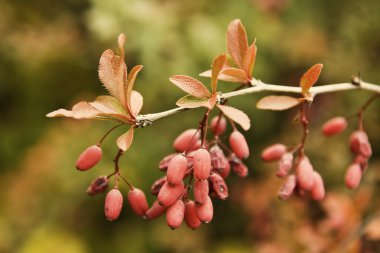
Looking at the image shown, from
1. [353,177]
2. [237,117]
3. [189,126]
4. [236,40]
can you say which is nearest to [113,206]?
[237,117]

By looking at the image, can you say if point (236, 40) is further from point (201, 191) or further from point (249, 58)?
point (201, 191)

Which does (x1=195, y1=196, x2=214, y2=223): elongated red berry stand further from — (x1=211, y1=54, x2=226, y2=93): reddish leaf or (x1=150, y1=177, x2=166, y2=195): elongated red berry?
(x1=211, y1=54, x2=226, y2=93): reddish leaf

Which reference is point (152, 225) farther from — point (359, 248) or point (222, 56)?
point (222, 56)

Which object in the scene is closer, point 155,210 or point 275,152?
point 155,210

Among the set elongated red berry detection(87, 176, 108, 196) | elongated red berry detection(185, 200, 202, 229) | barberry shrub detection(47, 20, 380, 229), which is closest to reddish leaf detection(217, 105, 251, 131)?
barberry shrub detection(47, 20, 380, 229)

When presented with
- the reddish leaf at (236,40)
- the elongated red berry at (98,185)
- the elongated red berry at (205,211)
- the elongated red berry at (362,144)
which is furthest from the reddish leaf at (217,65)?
the elongated red berry at (362,144)

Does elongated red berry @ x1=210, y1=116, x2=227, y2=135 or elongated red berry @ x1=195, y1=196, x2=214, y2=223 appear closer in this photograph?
elongated red berry @ x1=195, y1=196, x2=214, y2=223
